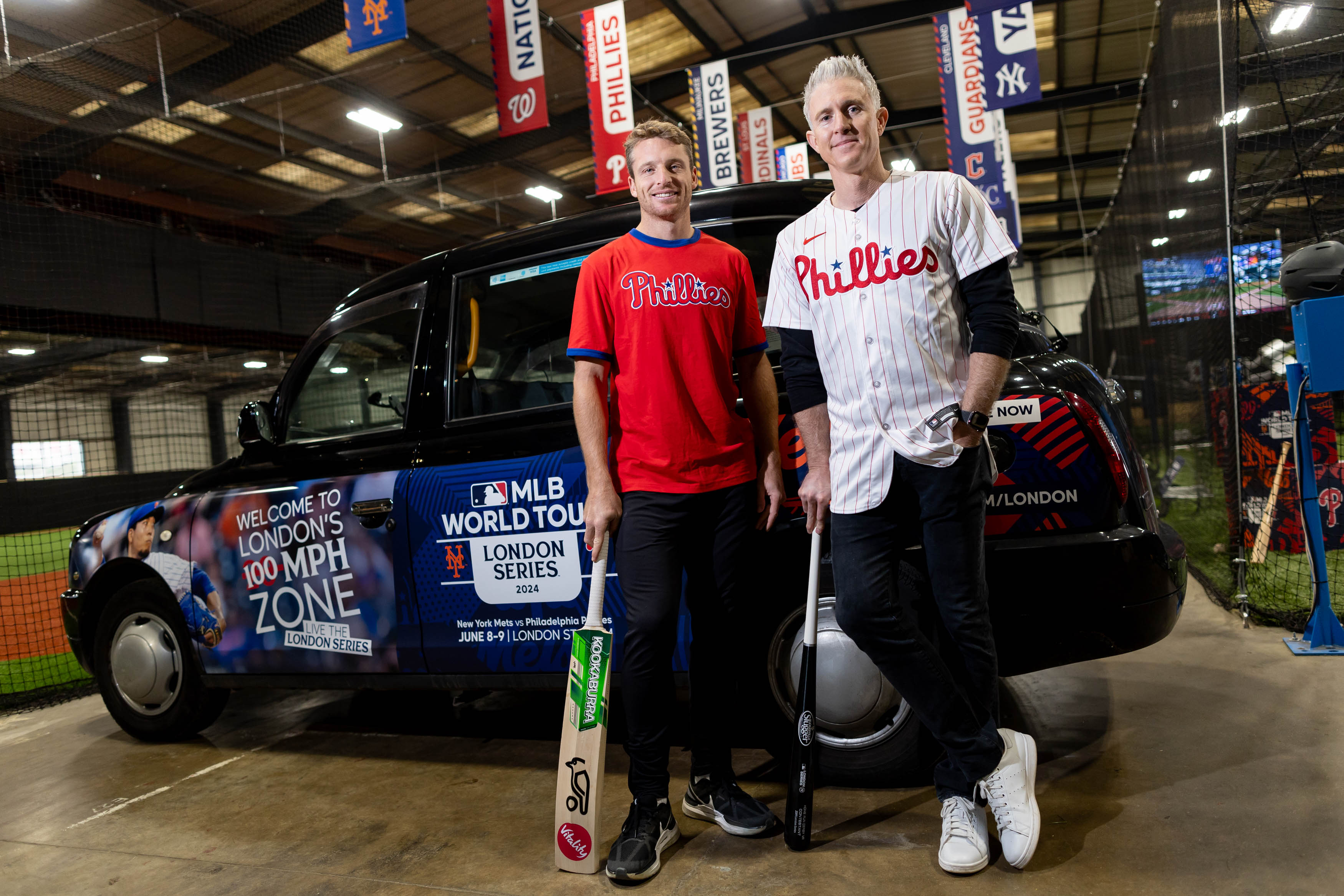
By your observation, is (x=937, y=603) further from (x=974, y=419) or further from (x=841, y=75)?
(x=841, y=75)

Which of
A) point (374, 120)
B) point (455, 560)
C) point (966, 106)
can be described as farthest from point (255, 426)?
point (374, 120)

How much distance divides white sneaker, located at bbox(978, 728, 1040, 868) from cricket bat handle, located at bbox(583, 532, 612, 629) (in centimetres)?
99

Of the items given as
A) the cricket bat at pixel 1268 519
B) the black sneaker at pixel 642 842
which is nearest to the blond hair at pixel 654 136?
the black sneaker at pixel 642 842

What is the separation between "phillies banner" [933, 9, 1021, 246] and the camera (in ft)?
28.5

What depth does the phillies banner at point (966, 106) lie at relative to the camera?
28.5 ft

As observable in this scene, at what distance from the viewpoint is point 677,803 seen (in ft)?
8.29

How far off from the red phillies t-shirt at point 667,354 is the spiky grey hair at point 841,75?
45cm

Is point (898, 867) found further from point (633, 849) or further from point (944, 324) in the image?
point (944, 324)

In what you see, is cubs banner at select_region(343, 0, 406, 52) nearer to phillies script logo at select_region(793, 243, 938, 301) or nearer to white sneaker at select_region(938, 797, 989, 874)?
phillies script logo at select_region(793, 243, 938, 301)

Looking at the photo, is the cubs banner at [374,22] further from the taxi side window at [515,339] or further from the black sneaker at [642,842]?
the black sneaker at [642,842]

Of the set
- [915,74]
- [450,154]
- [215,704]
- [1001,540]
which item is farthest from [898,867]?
[915,74]

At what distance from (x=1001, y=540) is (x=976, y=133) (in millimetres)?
7745

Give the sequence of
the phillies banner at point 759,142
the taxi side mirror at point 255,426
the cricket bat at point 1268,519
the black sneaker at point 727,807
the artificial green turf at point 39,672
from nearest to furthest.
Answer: the black sneaker at point 727,807, the taxi side mirror at point 255,426, the cricket bat at point 1268,519, the artificial green turf at point 39,672, the phillies banner at point 759,142

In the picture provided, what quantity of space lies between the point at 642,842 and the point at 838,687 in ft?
2.21
